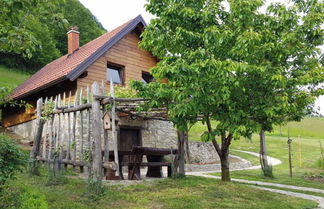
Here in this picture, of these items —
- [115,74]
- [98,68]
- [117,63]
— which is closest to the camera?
[98,68]

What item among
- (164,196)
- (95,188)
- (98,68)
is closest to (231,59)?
(164,196)

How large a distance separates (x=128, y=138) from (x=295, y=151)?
730 inches

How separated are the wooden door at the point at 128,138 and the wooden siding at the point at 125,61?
2.35 metres

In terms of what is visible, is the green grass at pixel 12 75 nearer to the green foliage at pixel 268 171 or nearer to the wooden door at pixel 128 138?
the wooden door at pixel 128 138

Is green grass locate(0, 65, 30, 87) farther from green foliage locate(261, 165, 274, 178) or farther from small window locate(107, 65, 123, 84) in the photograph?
green foliage locate(261, 165, 274, 178)

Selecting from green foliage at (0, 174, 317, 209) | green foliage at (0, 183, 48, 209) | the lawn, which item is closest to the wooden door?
the lawn

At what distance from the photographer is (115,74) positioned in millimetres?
14773

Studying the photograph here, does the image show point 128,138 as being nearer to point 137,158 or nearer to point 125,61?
point 125,61

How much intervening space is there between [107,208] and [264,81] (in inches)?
162

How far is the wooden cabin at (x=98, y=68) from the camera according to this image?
12.6 meters

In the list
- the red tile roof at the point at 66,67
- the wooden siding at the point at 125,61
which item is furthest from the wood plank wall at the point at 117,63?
the red tile roof at the point at 66,67

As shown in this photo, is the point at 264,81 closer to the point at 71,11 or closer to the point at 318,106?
the point at 318,106

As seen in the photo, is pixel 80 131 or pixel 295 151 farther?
pixel 295 151

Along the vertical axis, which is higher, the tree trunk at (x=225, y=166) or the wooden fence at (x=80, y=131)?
the wooden fence at (x=80, y=131)
